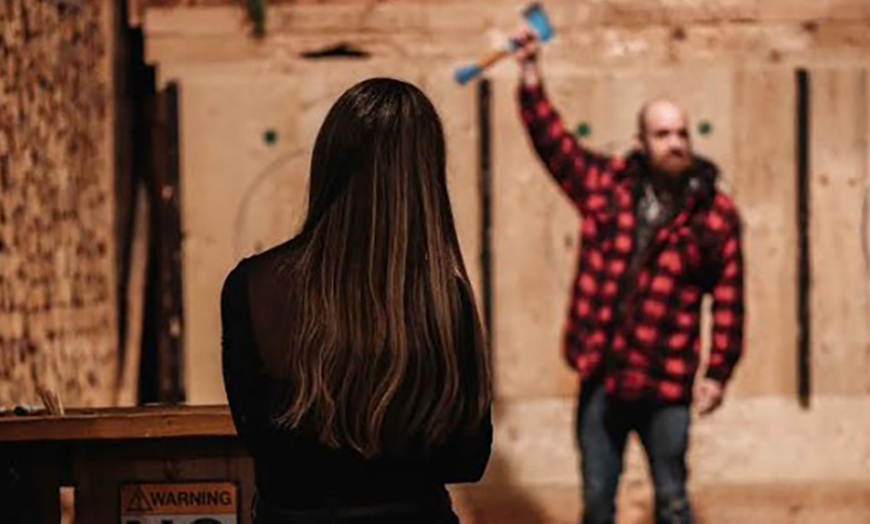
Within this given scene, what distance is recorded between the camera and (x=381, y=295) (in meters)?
3.22

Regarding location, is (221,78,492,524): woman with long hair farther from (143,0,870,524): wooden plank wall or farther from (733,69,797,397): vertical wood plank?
(733,69,797,397): vertical wood plank

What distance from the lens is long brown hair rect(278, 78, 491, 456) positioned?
10.5ft

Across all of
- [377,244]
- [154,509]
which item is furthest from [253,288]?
[154,509]

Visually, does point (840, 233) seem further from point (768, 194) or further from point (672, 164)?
point (672, 164)

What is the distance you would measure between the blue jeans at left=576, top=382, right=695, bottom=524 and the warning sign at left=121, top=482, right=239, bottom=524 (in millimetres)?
3009

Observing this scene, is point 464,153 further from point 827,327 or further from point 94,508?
point 94,508

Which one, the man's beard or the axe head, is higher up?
the axe head

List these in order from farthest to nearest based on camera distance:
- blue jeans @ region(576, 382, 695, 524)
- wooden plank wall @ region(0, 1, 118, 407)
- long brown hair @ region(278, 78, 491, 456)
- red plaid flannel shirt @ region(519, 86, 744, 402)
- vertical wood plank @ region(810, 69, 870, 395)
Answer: vertical wood plank @ region(810, 69, 870, 395) < wooden plank wall @ region(0, 1, 118, 407) < red plaid flannel shirt @ region(519, 86, 744, 402) < blue jeans @ region(576, 382, 695, 524) < long brown hair @ region(278, 78, 491, 456)

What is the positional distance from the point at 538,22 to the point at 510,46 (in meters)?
0.16

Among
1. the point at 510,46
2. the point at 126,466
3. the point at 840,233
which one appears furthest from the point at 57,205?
the point at 126,466

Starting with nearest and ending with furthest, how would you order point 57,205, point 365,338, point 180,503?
point 365,338
point 180,503
point 57,205

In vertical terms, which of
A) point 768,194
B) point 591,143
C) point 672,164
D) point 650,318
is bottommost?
point 650,318

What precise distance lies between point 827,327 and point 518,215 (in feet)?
4.89

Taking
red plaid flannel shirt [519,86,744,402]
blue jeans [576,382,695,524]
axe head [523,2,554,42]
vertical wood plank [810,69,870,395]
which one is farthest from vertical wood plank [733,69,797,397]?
blue jeans [576,382,695,524]
